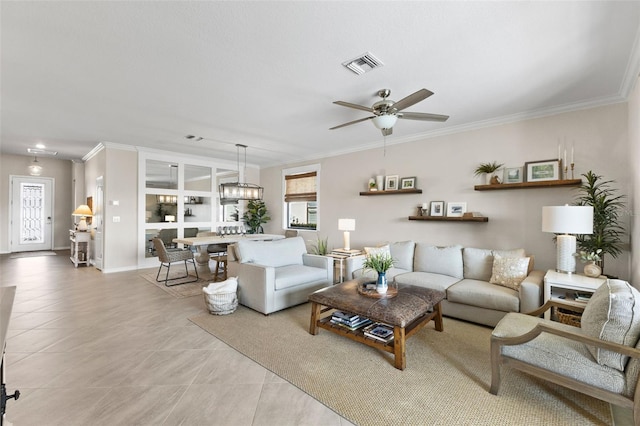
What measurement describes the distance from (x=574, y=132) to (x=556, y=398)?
3.25 m

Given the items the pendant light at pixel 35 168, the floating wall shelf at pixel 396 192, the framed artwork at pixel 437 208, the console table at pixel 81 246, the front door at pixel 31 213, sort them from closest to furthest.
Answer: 1. the framed artwork at pixel 437 208
2. the floating wall shelf at pixel 396 192
3. the console table at pixel 81 246
4. the pendant light at pixel 35 168
5. the front door at pixel 31 213

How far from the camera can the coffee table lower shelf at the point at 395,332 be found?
2320 mm

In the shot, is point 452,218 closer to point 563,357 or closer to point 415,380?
point 563,357

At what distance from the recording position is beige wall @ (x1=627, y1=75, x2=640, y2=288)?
8.75 feet

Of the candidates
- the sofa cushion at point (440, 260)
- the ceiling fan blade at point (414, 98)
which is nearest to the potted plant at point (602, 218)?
the sofa cushion at point (440, 260)

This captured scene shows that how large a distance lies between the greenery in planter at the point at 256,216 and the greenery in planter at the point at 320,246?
1914mm

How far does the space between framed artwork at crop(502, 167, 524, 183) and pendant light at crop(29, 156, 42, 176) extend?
11286 millimetres

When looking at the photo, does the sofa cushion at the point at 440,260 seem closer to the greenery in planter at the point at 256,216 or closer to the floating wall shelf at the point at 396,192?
the floating wall shelf at the point at 396,192

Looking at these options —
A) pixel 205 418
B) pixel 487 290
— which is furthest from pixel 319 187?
pixel 205 418

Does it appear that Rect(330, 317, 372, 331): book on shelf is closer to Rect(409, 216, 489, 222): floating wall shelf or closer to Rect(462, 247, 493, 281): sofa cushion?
Rect(462, 247, 493, 281): sofa cushion

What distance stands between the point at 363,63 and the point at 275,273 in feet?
8.71

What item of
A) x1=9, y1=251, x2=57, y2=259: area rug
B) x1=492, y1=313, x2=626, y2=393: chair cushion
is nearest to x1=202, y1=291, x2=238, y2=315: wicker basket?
x1=492, y1=313, x2=626, y2=393: chair cushion

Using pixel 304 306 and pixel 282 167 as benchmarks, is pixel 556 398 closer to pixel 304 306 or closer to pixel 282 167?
pixel 304 306

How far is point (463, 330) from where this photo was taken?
3.08m
